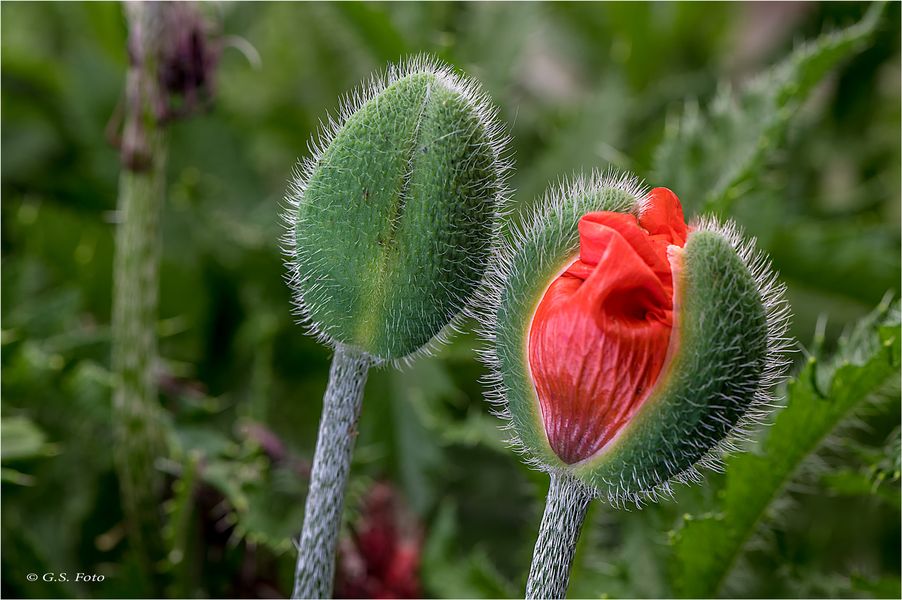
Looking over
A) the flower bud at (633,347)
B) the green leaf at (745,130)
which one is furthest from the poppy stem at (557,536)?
the green leaf at (745,130)

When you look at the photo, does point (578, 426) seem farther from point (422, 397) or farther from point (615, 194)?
point (422, 397)

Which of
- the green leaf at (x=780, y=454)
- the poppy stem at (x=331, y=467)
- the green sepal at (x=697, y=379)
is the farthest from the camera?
the green leaf at (x=780, y=454)

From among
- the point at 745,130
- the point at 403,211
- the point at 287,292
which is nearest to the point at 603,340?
the point at 403,211

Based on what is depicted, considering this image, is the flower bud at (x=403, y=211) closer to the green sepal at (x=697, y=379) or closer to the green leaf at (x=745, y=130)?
the green sepal at (x=697, y=379)

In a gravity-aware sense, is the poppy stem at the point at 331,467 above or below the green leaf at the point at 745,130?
below

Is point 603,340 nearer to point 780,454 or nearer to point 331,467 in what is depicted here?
point 331,467

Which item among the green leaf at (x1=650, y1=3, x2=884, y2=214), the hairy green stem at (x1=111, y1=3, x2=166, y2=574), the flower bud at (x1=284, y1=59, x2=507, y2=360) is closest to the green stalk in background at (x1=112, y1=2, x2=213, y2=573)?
the hairy green stem at (x1=111, y1=3, x2=166, y2=574)
